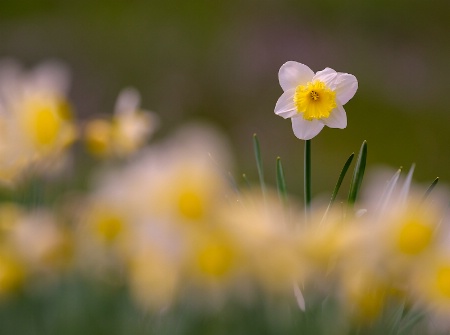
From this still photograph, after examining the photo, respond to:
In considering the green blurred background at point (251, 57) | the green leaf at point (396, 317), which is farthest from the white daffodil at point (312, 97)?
the green blurred background at point (251, 57)

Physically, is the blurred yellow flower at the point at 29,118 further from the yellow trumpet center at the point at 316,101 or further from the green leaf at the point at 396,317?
the green leaf at the point at 396,317

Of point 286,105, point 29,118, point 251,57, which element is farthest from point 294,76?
point 251,57

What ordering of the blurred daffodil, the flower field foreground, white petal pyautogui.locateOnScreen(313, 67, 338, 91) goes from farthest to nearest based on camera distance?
the blurred daffodil < white petal pyautogui.locateOnScreen(313, 67, 338, 91) < the flower field foreground

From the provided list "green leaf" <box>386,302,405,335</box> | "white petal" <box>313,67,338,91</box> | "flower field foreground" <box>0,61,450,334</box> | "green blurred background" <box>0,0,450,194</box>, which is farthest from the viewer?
"green blurred background" <box>0,0,450,194</box>

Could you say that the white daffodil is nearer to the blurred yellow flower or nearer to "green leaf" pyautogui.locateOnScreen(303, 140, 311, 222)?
"green leaf" pyautogui.locateOnScreen(303, 140, 311, 222)

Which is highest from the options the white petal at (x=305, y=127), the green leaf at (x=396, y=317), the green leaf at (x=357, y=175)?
the white petal at (x=305, y=127)

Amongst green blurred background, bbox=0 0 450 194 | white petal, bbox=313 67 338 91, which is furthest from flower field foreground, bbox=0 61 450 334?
green blurred background, bbox=0 0 450 194

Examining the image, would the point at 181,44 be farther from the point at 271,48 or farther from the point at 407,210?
the point at 407,210

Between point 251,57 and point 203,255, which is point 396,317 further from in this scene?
point 251,57
